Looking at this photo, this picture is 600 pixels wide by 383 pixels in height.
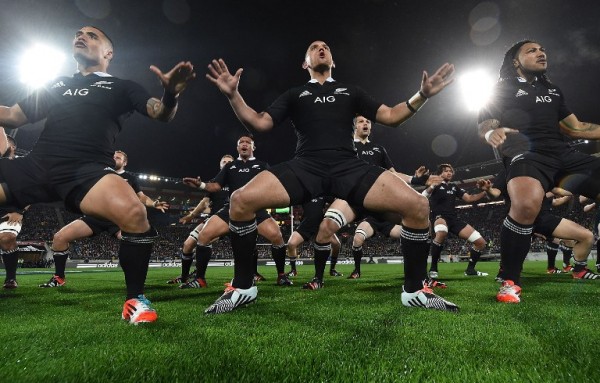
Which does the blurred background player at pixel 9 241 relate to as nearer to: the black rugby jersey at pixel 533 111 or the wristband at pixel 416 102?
the wristband at pixel 416 102

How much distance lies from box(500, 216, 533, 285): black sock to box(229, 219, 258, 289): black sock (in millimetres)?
2869

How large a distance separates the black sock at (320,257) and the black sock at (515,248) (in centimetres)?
270

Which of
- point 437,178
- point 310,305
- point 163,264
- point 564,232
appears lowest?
point 163,264

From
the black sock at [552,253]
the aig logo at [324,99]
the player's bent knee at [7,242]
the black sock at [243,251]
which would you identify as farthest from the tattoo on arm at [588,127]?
the player's bent knee at [7,242]

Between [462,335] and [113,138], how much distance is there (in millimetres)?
3679

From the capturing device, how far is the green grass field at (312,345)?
1514 millimetres

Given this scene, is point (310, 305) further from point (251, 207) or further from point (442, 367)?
point (442, 367)

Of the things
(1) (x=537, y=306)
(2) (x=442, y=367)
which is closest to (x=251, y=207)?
(2) (x=442, y=367)

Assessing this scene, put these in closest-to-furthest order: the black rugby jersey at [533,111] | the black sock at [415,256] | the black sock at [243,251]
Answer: the black sock at [415,256], the black sock at [243,251], the black rugby jersey at [533,111]

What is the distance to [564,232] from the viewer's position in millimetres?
6391

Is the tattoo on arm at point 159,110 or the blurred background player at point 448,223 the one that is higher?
the tattoo on arm at point 159,110

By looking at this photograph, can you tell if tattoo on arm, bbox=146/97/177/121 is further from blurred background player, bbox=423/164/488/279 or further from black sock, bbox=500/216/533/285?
blurred background player, bbox=423/164/488/279

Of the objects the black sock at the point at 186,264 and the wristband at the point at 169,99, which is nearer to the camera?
the wristband at the point at 169,99

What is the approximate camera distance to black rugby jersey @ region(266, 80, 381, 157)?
3846 millimetres
